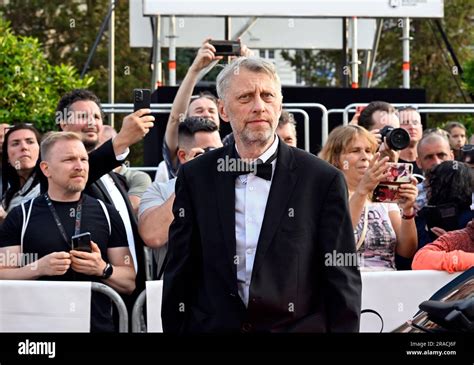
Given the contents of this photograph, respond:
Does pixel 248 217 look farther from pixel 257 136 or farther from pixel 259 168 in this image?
pixel 257 136

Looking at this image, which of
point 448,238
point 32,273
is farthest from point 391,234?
point 32,273

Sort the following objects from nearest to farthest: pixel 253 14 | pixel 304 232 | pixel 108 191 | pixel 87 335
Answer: pixel 87 335 → pixel 304 232 → pixel 108 191 → pixel 253 14

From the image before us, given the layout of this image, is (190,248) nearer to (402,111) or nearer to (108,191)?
(108,191)

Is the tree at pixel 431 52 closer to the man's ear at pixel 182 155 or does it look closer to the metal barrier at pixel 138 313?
the man's ear at pixel 182 155

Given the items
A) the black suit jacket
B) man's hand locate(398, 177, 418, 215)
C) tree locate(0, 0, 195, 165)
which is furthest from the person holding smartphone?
tree locate(0, 0, 195, 165)

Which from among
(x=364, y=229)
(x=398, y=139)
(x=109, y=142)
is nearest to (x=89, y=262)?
(x=109, y=142)

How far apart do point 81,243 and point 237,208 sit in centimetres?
257

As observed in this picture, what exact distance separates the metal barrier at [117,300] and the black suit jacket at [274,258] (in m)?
2.13

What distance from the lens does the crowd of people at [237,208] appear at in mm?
5148

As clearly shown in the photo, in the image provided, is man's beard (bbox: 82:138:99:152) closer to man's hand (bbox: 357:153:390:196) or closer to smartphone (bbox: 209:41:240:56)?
smartphone (bbox: 209:41:240:56)

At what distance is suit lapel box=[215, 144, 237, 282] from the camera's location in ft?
16.9

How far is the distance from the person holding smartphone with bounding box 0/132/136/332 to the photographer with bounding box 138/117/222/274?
186mm

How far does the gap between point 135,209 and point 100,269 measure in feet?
4.44

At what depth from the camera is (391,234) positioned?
7.98 meters
